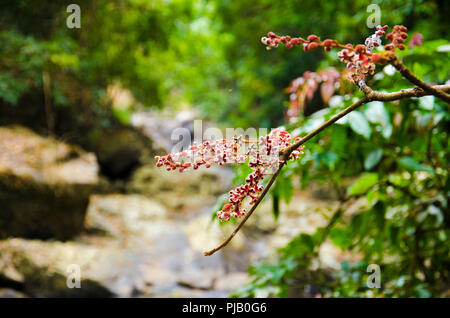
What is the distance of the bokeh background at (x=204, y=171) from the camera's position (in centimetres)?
146

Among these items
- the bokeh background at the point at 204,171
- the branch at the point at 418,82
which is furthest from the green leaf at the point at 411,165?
the branch at the point at 418,82

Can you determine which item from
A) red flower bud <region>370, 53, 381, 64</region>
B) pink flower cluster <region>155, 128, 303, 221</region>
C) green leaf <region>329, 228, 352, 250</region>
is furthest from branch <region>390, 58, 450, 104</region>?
green leaf <region>329, 228, 352, 250</region>

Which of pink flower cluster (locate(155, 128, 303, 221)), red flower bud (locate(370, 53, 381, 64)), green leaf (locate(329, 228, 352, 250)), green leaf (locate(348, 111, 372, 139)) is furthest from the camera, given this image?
green leaf (locate(329, 228, 352, 250))

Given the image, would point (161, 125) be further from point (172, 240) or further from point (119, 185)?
point (172, 240)

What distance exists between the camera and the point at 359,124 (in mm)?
1069

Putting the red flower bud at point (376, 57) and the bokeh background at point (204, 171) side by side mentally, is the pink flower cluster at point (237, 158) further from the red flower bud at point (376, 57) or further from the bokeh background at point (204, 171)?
the bokeh background at point (204, 171)

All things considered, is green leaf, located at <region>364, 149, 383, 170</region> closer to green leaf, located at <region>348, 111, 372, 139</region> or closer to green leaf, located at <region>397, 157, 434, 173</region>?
green leaf, located at <region>397, 157, 434, 173</region>

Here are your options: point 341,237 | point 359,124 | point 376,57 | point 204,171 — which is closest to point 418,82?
point 376,57

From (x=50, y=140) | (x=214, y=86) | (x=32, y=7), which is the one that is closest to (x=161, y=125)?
(x=214, y=86)

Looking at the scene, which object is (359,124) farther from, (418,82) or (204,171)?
(204,171)

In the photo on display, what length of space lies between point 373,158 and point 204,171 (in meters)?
6.20

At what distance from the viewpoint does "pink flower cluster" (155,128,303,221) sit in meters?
0.64

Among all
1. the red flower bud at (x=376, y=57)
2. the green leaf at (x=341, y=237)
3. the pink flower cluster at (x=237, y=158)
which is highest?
the red flower bud at (x=376, y=57)

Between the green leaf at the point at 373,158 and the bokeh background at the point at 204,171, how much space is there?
10mm
